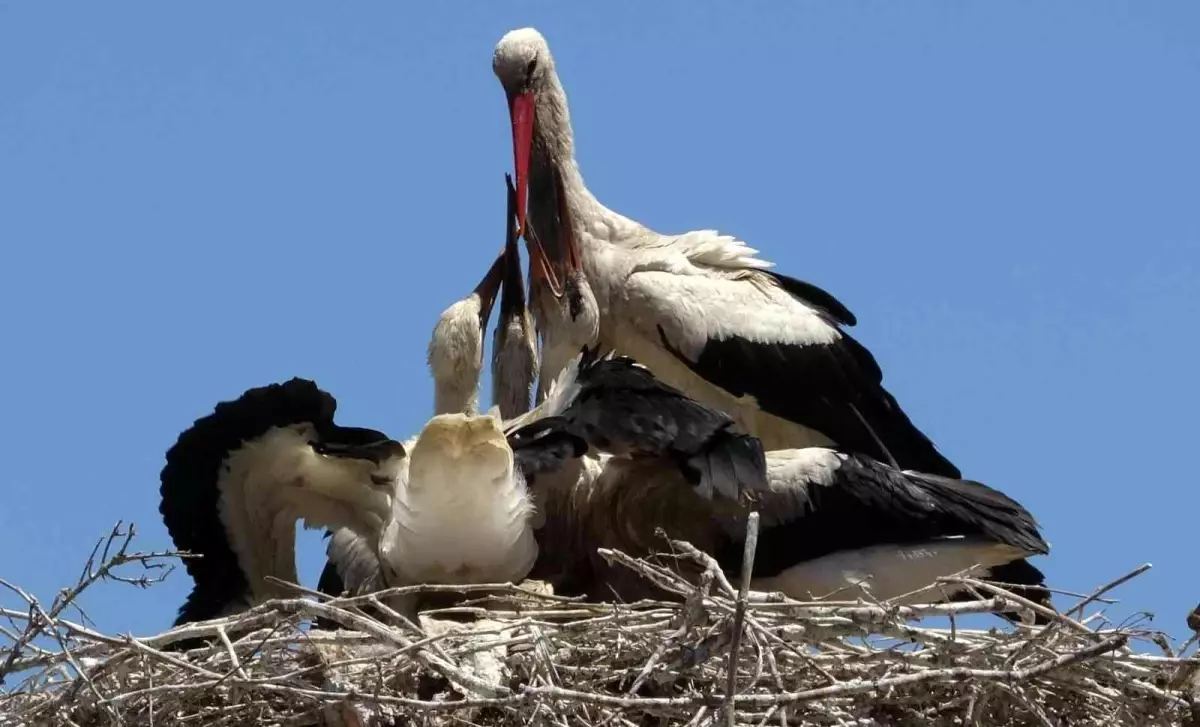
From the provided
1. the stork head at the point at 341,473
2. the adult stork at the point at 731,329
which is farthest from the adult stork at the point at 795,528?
the adult stork at the point at 731,329

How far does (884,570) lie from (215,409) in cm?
164

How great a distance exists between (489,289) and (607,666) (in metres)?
2.05

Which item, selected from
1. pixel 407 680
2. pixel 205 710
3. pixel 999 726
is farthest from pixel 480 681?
pixel 999 726

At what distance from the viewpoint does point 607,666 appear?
5262mm

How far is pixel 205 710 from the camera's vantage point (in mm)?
5309

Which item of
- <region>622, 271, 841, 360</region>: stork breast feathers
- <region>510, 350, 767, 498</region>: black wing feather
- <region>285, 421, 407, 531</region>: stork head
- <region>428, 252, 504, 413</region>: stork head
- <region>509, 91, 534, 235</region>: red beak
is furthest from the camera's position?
<region>509, 91, 534, 235</region>: red beak

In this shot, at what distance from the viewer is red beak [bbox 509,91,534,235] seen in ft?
26.6

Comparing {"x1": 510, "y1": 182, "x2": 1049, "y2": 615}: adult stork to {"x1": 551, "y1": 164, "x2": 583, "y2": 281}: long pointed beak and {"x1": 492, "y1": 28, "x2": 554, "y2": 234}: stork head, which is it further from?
{"x1": 492, "y1": 28, "x2": 554, "y2": 234}: stork head

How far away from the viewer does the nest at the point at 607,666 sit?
4.99 meters

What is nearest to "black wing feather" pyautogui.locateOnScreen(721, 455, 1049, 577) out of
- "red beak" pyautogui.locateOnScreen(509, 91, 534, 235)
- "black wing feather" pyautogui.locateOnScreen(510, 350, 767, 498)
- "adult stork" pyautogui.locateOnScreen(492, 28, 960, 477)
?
"black wing feather" pyautogui.locateOnScreen(510, 350, 767, 498)

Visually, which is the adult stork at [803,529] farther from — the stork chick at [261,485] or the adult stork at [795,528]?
the stork chick at [261,485]

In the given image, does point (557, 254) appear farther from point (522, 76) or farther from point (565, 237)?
point (522, 76)

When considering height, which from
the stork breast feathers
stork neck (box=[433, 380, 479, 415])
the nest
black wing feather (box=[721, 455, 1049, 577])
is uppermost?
the stork breast feathers

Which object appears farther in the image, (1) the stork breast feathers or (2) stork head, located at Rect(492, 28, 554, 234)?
(2) stork head, located at Rect(492, 28, 554, 234)
